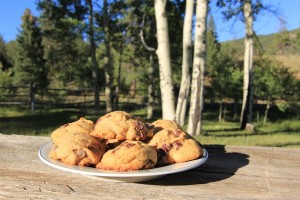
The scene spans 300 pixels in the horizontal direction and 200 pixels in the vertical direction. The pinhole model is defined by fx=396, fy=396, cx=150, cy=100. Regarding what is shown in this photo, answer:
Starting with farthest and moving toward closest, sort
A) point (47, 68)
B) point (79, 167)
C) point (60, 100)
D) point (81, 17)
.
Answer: point (47, 68) < point (60, 100) < point (81, 17) < point (79, 167)

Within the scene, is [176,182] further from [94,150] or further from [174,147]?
[94,150]

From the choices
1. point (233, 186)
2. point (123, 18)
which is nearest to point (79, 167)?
point (233, 186)

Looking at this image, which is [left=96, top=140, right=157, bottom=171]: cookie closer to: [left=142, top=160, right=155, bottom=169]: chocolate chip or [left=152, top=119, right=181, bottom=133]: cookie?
[left=142, top=160, right=155, bottom=169]: chocolate chip

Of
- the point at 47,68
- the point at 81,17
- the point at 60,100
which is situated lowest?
the point at 60,100

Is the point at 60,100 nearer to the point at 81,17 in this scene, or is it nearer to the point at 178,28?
the point at 81,17

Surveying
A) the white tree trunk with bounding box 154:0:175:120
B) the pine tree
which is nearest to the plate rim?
the white tree trunk with bounding box 154:0:175:120

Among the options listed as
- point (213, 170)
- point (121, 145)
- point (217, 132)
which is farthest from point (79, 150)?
point (217, 132)
